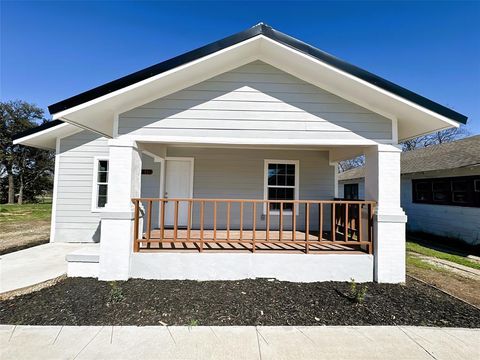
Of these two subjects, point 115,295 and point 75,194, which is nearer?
point 115,295

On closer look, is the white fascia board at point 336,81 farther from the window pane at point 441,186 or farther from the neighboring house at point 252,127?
the window pane at point 441,186

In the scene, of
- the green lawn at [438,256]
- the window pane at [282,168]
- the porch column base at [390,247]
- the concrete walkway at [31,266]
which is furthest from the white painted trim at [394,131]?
the concrete walkway at [31,266]

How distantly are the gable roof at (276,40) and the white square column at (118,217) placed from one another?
92 cm

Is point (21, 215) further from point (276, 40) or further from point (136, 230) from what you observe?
point (276, 40)

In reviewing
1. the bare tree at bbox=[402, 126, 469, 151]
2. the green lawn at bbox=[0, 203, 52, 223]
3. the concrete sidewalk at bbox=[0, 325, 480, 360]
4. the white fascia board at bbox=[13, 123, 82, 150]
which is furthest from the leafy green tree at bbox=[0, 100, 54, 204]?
the bare tree at bbox=[402, 126, 469, 151]

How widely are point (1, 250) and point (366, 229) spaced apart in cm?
963

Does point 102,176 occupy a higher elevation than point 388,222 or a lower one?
higher

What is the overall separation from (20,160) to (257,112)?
28.6m

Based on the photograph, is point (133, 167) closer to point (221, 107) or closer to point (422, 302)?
point (221, 107)

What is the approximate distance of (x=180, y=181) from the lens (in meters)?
7.68

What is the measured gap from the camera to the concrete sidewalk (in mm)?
2707

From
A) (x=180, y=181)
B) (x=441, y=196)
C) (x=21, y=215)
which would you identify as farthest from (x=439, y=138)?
(x=21, y=215)

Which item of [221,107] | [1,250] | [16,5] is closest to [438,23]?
[221,107]

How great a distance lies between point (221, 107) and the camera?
4828 millimetres
